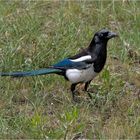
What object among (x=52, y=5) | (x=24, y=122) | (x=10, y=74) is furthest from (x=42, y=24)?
(x=24, y=122)

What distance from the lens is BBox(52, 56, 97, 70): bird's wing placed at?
5340 millimetres

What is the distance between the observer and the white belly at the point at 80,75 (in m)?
5.34

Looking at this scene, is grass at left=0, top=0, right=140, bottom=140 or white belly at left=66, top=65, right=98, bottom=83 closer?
grass at left=0, top=0, right=140, bottom=140

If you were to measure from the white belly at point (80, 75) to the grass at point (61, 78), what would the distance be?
0.56ft

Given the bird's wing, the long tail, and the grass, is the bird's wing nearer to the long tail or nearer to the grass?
the long tail

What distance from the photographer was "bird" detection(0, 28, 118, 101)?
5344 millimetres

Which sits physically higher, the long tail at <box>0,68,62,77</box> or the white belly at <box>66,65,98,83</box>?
the long tail at <box>0,68,62,77</box>

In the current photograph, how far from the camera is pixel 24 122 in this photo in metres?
4.80

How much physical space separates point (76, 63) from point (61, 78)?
1.61ft

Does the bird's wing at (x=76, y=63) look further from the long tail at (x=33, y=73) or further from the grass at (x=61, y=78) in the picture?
the grass at (x=61, y=78)

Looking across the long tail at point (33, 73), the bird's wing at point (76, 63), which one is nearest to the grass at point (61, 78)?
the long tail at point (33, 73)

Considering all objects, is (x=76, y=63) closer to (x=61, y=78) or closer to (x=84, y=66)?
(x=84, y=66)

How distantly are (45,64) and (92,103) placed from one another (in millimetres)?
916

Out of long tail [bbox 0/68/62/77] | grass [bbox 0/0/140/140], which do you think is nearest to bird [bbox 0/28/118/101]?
long tail [bbox 0/68/62/77]
